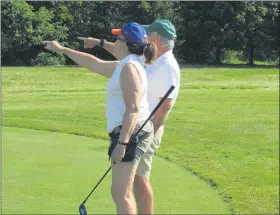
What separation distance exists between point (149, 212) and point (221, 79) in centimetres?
2444

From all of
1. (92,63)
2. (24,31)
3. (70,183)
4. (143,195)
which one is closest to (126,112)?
(92,63)

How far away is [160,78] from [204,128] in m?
7.87

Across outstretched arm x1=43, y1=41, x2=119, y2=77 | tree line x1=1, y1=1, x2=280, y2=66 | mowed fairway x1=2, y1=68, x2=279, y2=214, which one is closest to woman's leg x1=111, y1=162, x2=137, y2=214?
outstretched arm x1=43, y1=41, x2=119, y2=77

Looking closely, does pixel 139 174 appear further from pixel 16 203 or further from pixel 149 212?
pixel 16 203

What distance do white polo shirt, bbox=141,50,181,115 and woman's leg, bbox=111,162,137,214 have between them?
835 millimetres

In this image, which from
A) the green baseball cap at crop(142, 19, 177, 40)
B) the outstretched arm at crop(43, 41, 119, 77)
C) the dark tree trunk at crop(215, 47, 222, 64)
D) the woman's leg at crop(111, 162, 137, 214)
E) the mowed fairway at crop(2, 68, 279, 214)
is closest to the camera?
the woman's leg at crop(111, 162, 137, 214)

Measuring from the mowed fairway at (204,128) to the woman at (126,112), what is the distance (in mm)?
1732

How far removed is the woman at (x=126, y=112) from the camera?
3666 millimetres

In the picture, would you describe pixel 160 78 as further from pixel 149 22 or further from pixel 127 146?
pixel 149 22

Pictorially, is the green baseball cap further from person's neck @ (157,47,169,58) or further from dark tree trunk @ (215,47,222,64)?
dark tree trunk @ (215,47,222,64)

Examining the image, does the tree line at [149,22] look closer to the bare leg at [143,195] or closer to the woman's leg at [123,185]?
the bare leg at [143,195]

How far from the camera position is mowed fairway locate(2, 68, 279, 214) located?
6634 millimetres

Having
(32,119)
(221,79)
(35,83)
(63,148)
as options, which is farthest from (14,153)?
(221,79)

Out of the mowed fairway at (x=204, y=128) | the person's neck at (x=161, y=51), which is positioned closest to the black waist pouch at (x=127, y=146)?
the person's neck at (x=161, y=51)
